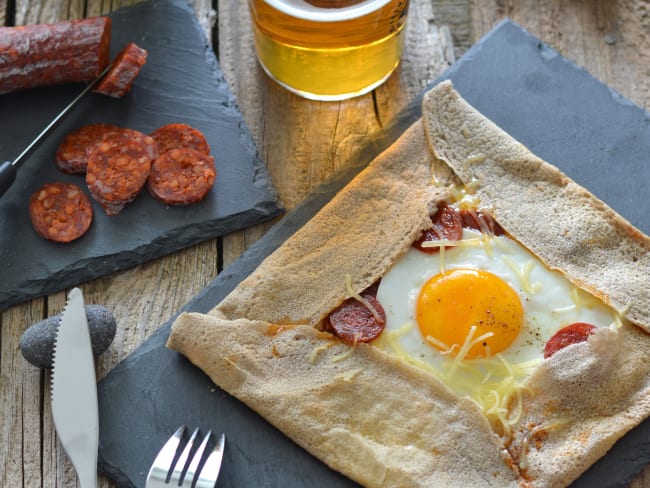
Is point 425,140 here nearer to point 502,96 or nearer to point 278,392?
point 502,96

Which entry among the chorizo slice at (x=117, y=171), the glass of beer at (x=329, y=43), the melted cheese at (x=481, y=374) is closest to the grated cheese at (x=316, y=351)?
the melted cheese at (x=481, y=374)

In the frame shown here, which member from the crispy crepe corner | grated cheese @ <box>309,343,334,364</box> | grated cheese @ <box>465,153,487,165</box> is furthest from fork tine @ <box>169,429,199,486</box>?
grated cheese @ <box>465,153,487,165</box>

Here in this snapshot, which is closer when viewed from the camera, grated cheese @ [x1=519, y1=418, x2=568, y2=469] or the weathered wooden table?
grated cheese @ [x1=519, y1=418, x2=568, y2=469]

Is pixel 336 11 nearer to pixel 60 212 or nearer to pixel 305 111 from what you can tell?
pixel 305 111

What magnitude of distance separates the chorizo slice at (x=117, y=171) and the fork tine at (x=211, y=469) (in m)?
1.28

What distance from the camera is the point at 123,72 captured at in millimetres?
4203

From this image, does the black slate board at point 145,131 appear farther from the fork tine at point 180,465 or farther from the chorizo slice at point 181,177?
the fork tine at point 180,465

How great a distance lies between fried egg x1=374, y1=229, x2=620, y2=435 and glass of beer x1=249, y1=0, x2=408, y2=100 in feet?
3.60

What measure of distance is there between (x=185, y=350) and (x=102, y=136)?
51.1 inches

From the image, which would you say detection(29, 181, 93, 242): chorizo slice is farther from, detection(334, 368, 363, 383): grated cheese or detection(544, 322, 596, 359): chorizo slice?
detection(544, 322, 596, 359): chorizo slice

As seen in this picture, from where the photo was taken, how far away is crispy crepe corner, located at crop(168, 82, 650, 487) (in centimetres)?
324

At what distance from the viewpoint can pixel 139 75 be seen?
4434mm

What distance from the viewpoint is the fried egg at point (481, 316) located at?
3381 mm

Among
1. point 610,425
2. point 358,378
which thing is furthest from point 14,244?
point 610,425
